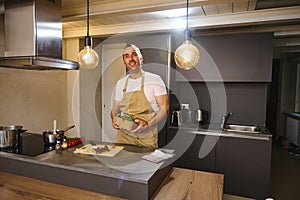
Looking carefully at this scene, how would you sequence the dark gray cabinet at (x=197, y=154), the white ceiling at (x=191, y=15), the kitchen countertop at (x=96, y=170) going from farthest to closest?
1. the dark gray cabinet at (x=197, y=154)
2. the white ceiling at (x=191, y=15)
3. the kitchen countertop at (x=96, y=170)

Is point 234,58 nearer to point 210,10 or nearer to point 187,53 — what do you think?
point 210,10

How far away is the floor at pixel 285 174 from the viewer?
2.90 meters

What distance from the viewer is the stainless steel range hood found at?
1.89 m

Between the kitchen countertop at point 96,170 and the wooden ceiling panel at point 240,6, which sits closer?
the kitchen countertop at point 96,170

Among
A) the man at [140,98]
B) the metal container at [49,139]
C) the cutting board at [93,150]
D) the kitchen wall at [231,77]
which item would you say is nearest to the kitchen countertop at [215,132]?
the kitchen wall at [231,77]

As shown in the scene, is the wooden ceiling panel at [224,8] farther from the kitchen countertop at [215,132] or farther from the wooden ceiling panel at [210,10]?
the kitchen countertop at [215,132]

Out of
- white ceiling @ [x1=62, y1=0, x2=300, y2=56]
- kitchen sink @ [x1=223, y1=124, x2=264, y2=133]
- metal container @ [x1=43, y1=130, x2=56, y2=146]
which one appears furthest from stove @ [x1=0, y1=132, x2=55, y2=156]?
kitchen sink @ [x1=223, y1=124, x2=264, y2=133]

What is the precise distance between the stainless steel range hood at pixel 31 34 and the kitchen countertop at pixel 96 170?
2.60 ft

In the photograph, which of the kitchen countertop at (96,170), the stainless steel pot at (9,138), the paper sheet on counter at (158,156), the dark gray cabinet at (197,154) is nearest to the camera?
the kitchen countertop at (96,170)

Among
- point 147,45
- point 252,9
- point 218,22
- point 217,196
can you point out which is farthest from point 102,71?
point 217,196

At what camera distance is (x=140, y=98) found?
2508 millimetres

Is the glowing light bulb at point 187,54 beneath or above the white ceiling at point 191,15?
beneath

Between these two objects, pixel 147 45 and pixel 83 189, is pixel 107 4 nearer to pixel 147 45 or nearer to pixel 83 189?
pixel 147 45

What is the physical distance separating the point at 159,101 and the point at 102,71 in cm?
205
